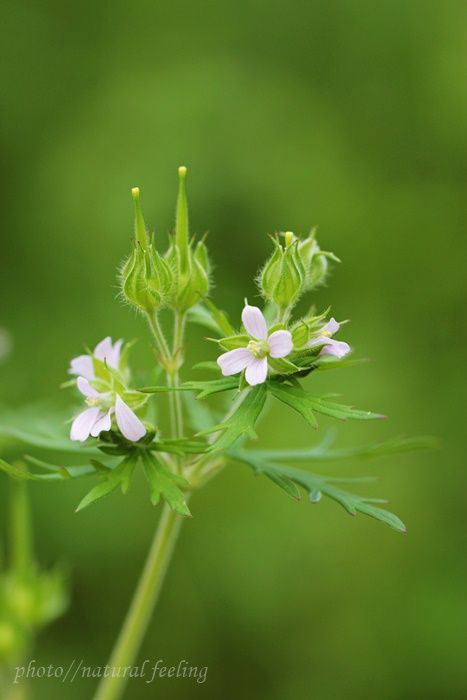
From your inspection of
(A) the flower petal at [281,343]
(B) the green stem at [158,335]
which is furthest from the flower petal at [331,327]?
(B) the green stem at [158,335]

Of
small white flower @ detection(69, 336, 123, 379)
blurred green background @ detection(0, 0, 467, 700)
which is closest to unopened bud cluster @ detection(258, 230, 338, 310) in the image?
small white flower @ detection(69, 336, 123, 379)

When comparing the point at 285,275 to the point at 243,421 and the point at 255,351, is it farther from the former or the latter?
the point at 243,421

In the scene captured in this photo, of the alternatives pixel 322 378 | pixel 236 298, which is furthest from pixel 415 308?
pixel 236 298

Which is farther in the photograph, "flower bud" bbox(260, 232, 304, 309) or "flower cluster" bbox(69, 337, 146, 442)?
"flower bud" bbox(260, 232, 304, 309)

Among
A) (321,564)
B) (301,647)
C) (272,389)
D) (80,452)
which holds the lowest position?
(301,647)

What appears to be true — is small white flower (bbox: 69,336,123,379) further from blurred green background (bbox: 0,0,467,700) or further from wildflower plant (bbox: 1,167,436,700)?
blurred green background (bbox: 0,0,467,700)

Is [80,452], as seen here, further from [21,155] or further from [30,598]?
[21,155]

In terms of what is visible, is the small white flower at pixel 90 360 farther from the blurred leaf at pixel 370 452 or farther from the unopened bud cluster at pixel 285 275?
the blurred leaf at pixel 370 452
